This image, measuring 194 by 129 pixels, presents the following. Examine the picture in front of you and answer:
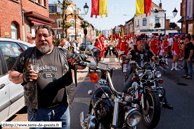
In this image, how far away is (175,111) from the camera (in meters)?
4.60

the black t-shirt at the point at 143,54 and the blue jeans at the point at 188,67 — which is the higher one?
the black t-shirt at the point at 143,54

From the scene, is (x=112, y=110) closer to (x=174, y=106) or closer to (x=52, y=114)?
(x=52, y=114)

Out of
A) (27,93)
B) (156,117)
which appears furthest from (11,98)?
(156,117)

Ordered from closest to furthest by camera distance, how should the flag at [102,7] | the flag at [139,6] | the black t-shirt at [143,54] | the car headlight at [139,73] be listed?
the car headlight at [139,73] < the black t-shirt at [143,54] < the flag at [139,6] < the flag at [102,7]

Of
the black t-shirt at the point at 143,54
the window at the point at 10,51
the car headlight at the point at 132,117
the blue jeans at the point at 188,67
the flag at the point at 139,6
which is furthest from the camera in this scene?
A: the flag at the point at 139,6

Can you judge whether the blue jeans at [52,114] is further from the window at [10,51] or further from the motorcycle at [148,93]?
the window at [10,51]

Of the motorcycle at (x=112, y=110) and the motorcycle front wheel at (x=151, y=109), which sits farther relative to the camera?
the motorcycle front wheel at (x=151, y=109)

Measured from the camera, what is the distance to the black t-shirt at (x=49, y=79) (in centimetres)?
223

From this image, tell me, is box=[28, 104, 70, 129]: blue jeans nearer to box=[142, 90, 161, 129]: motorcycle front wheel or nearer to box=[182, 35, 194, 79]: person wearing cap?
box=[142, 90, 161, 129]: motorcycle front wheel

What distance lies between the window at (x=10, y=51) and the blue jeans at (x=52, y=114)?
1.73m

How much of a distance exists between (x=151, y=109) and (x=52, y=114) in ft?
7.36

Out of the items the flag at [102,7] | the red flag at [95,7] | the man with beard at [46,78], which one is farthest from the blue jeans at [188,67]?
the man with beard at [46,78]

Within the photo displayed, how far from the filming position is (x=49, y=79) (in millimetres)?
2246

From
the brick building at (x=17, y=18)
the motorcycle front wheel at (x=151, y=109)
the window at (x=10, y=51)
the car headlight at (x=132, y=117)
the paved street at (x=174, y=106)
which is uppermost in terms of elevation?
the brick building at (x=17, y=18)
